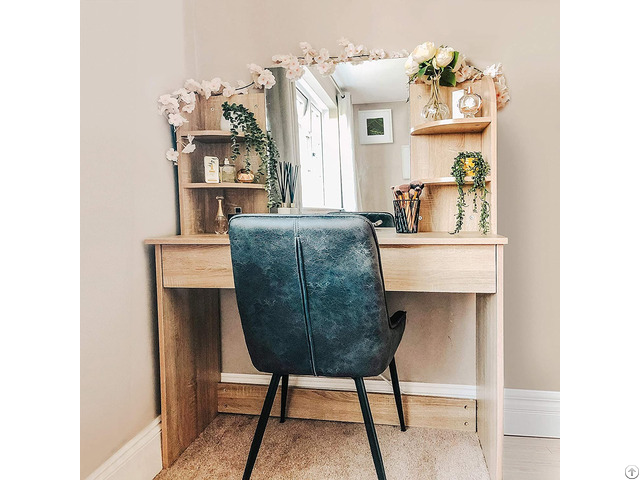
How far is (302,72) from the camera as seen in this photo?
2066mm

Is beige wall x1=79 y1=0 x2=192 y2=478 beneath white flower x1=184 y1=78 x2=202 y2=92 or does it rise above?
beneath

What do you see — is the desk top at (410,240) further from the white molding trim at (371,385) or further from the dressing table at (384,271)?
the white molding trim at (371,385)

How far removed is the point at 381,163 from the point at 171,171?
0.91 meters

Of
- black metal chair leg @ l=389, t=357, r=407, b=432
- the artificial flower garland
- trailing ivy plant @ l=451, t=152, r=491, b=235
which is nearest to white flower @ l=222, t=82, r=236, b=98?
the artificial flower garland

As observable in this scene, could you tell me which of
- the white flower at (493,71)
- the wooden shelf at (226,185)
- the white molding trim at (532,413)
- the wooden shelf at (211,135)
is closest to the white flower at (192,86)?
the wooden shelf at (211,135)

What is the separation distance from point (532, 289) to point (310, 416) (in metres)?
1.15

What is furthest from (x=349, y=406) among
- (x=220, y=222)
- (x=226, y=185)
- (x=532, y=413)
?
(x=226, y=185)

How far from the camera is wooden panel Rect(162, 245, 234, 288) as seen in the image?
1704 millimetres

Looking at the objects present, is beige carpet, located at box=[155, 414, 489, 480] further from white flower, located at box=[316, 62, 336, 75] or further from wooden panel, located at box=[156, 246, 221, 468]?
white flower, located at box=[316, 62, 336, 75]

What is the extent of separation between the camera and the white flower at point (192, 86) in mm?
1996

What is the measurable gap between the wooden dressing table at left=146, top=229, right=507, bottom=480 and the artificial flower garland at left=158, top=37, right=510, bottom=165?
53 cm

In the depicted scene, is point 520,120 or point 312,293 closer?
point 312,293

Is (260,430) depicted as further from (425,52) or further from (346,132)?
(425,52)
